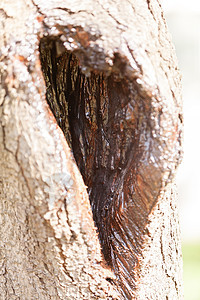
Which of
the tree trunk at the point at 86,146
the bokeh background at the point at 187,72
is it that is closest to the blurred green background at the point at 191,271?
the bokeh background at the point at 187,72

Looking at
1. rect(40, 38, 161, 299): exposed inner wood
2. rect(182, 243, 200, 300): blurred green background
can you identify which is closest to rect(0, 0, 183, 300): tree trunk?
rect(40, 38, 161, 299): exposed inner wood

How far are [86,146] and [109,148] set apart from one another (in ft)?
0.13

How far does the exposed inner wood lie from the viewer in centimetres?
57

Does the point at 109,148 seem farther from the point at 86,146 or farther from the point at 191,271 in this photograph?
the point at 191,271

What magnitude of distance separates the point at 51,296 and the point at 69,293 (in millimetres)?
30

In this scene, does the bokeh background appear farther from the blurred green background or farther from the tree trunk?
the tree trunk

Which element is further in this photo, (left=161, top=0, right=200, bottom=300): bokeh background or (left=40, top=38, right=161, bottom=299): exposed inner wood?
(left=161, top=0, right=200, bottom=300): bokeh background

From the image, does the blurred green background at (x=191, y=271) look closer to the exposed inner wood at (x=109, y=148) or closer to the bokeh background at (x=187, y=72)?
the bokeh background at (x=187, y=72)

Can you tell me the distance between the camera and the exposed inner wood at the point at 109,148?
0.57m

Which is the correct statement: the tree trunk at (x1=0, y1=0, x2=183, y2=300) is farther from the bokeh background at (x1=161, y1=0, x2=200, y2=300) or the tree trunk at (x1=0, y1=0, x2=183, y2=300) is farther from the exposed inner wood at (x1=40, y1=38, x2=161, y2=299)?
the bokeh background at (x1=161, y1=0, x2=200, y2=300)

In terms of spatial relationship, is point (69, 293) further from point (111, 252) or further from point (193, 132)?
point (193, 132)

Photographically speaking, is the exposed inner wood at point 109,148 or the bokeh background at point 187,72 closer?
the exposed inner wood at point 109,148

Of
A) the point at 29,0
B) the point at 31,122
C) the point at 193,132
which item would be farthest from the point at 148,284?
the point at 193,132

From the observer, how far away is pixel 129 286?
0.64 meters
